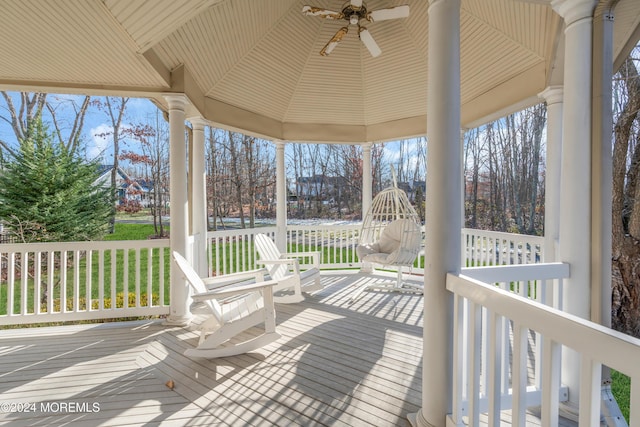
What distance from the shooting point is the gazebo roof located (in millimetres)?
2764

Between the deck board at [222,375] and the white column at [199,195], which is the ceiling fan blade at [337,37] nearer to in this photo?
the white column at [199,195]

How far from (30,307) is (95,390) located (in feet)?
21.2

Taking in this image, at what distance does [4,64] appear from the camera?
3.32 meters

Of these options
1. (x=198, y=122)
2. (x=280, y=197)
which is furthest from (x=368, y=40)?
(x=280, y=197)

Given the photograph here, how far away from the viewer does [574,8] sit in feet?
6.86

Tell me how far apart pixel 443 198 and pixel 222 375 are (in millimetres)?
2232

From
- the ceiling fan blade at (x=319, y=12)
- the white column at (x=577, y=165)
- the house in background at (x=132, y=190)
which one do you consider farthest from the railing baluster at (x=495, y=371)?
the house in background at (x=132, y=190)

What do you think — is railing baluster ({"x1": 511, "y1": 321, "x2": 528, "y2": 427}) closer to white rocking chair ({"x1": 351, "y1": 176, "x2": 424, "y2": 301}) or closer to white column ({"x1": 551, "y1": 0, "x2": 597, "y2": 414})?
white column ({"x1": 551, "y1": 0, "x2": 597, "y2": 414})

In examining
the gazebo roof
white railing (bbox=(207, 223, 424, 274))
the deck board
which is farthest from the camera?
white railing (bbox=(207, 223, 424, 274))

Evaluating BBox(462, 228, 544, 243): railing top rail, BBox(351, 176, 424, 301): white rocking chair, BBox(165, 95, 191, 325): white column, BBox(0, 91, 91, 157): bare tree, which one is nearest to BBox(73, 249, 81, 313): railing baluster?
BBox(165, 95, 191, 325): white column

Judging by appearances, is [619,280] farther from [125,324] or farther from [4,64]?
[4,64]

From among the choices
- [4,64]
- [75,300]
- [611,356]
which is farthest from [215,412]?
[4,64]

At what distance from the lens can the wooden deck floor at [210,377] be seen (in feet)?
7.35

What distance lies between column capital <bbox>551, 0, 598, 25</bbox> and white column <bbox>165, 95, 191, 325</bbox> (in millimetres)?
3623
